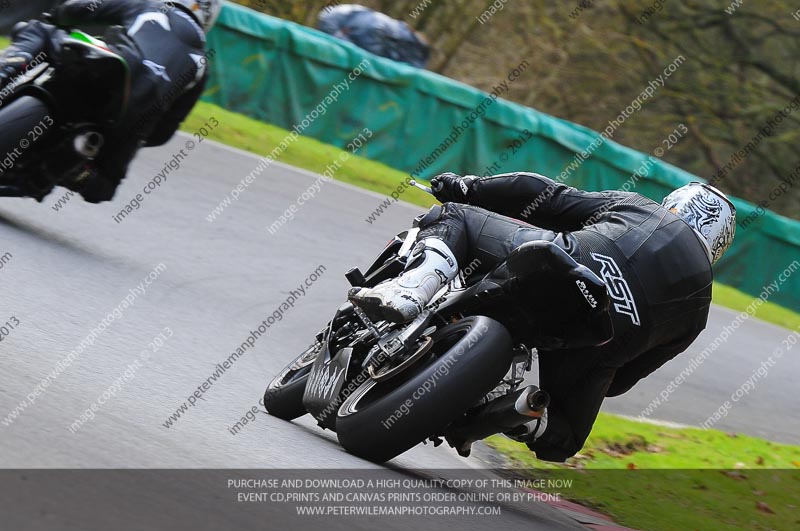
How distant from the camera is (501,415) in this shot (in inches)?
191

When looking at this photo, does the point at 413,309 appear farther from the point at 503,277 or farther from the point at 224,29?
the point at 224,29

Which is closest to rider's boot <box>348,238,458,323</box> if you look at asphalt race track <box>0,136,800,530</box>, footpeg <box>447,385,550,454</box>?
footpeg <box>447,385,550,454</box>

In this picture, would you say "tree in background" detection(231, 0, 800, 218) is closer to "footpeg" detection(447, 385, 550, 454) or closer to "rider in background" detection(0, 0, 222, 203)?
"rider in background" detection(0, 0, 222, 203)

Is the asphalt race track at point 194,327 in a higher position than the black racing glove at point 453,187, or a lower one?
lower

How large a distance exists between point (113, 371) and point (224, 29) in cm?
1198

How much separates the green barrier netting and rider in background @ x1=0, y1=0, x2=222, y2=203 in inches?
350

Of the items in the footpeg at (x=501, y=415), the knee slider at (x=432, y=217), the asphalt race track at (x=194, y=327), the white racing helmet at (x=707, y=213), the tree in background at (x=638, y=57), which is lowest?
the tree in background at (x=638, y=57)

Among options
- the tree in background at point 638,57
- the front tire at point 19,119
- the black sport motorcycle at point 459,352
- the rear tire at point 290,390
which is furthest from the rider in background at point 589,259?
the tree in background at point 638,57

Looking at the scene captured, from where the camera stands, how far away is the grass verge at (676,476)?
6.40 m

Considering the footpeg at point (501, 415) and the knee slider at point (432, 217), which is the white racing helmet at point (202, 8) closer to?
the knee slider at point (432, 217)

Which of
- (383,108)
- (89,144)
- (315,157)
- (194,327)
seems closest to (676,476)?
(194,327)

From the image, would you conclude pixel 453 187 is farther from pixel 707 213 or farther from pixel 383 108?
pixel 383 108

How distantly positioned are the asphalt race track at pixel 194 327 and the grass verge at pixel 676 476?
55 centimetres

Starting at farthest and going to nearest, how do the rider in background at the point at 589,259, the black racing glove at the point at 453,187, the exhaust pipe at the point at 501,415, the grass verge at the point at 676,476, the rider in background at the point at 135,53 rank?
the rider in background at the point at 135,53 → the grass verge at the point at 676,476 → the black racing glove at the point at 453,187 → the rider in background at the point at 589,259 → the exhaust pipe at the point at 501,415
